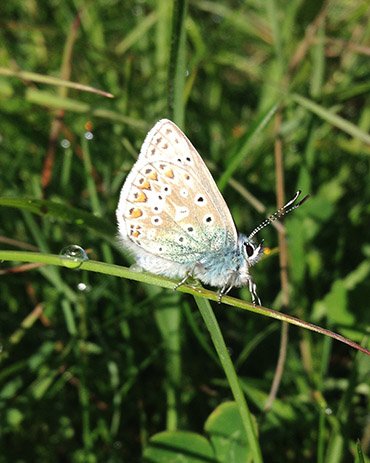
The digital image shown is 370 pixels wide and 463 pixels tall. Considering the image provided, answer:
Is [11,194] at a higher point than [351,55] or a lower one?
lower

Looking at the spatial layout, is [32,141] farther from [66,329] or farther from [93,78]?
[66,329]

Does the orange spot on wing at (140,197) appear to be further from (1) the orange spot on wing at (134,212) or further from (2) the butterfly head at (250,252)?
(2) the butterfly head at (250,252)

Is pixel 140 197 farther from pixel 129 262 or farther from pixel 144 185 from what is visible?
pixel 129 262

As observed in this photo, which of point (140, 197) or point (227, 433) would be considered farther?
point (140, 197)

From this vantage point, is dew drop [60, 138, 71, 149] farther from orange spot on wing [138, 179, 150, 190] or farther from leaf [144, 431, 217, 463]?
leaf [144, 431, 217, 463]

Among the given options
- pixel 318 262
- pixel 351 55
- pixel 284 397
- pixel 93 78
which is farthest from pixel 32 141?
pixel 351 55

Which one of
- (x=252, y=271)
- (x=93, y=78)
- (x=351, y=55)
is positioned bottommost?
(x=252, y=271)

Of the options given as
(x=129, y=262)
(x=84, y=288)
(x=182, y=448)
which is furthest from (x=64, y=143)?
(x=182, y=448)
